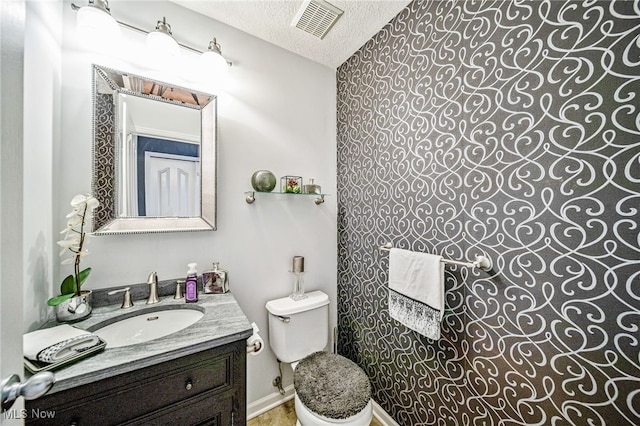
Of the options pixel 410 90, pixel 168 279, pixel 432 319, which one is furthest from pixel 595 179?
pixel 168 279

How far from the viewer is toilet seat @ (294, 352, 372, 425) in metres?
1.02

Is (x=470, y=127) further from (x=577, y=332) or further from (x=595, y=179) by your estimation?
(x=577, y=332)

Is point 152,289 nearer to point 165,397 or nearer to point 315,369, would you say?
point 165,397

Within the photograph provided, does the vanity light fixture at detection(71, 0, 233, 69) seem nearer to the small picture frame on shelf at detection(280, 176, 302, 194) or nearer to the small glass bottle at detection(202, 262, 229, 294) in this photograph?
the small picture frame on shelf at detection(280, 176, 302, 194)

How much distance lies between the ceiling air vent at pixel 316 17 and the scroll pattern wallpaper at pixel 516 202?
1.17ft

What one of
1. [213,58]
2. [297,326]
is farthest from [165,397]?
[213,58]

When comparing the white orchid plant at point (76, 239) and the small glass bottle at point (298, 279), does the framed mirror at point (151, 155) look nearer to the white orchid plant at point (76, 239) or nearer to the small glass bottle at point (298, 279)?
the white orchid plant at point (76, 239)

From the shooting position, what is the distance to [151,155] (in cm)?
121

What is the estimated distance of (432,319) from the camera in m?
1.08

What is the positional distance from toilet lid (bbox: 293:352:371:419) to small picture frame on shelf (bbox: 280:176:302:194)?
105cm

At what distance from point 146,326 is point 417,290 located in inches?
51.9

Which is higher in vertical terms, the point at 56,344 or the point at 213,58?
the point at 213,58

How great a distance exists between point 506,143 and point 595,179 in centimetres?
29

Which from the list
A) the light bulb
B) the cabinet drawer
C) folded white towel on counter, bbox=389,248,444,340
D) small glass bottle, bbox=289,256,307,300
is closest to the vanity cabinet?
the cabinet drawer
